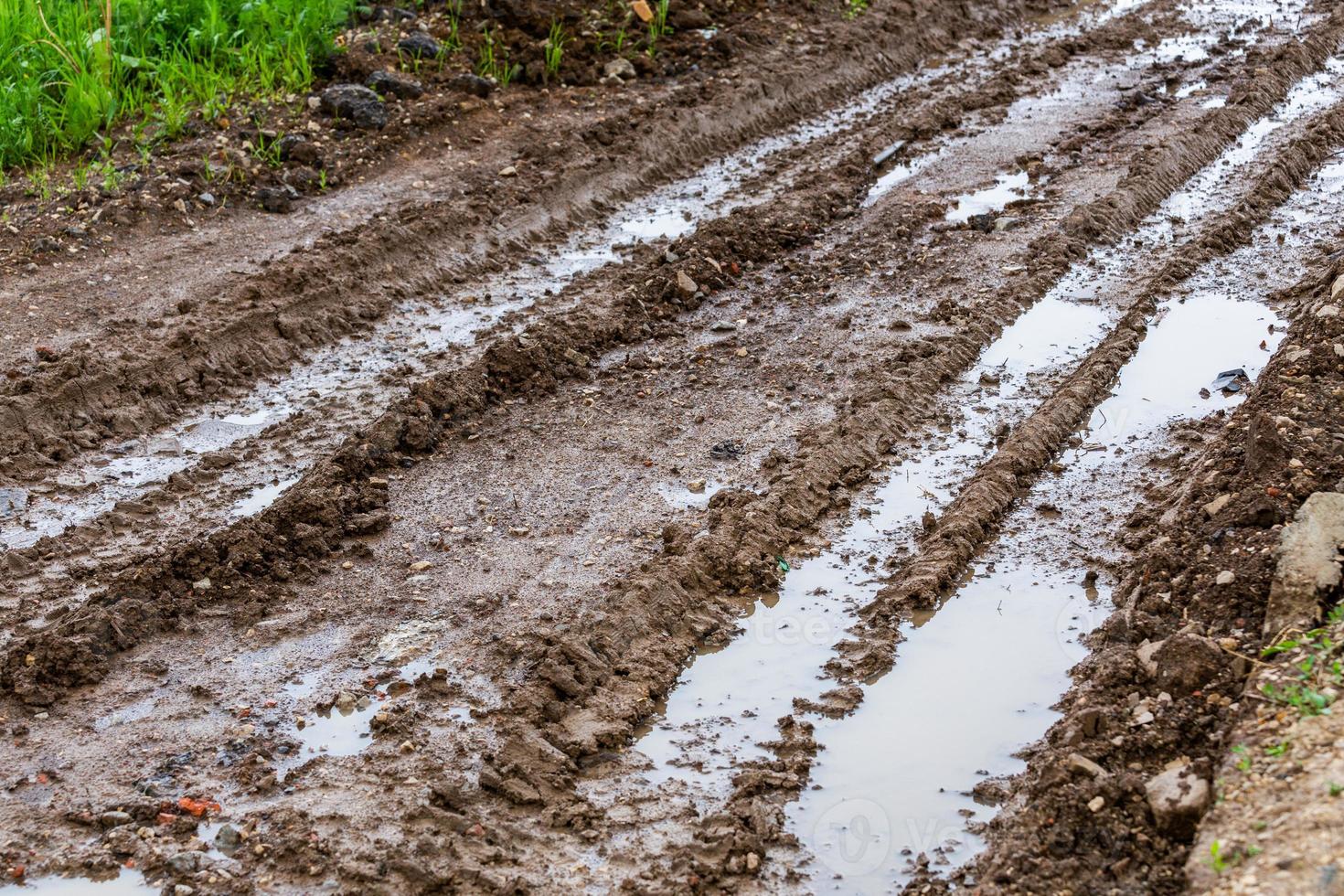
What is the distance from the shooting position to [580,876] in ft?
11.4

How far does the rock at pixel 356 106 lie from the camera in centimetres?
835

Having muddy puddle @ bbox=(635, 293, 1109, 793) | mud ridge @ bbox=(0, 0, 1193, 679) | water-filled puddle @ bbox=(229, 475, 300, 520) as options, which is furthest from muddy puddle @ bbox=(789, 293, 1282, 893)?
water-filled puddle @ bbox=(229, 475, 300, 520)

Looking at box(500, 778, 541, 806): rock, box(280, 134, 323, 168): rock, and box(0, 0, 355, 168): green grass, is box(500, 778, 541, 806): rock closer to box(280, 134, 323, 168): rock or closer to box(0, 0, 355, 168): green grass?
box(280, 134, 323, 168): rock

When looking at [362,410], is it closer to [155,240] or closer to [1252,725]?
[155,240]

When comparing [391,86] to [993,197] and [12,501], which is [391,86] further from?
[12,501]

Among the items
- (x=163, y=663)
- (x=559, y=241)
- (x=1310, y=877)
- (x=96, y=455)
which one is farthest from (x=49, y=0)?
(x=1310, y=877)

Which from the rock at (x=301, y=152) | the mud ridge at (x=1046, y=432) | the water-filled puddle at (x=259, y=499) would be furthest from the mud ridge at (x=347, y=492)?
the rock at (x=301, y=152)

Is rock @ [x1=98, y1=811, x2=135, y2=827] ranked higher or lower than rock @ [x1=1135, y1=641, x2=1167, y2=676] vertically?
lower

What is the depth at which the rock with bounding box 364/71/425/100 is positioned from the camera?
8688mm

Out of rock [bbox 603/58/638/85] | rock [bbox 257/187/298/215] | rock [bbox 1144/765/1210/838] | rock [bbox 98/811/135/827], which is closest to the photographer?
rock [bbox 1144/765/1210/838]

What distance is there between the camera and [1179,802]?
10.5ft

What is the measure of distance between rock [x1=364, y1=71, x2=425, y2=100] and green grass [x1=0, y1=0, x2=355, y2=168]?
1.45ft

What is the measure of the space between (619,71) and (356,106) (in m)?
2.04

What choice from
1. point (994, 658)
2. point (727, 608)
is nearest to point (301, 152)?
point (727, 608)
